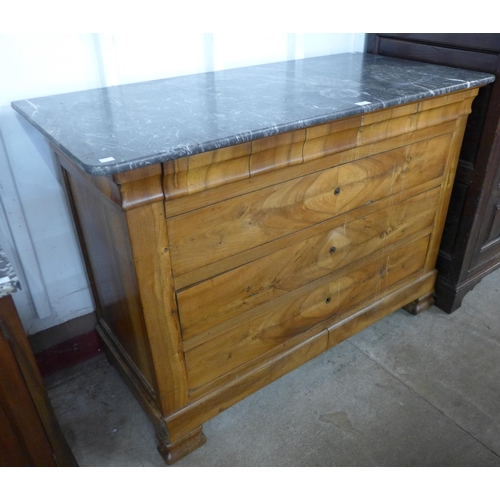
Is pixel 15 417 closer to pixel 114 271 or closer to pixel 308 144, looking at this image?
pixel 114 271

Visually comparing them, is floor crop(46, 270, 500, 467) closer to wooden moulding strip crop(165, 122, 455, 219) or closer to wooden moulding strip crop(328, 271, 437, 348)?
wooden moulding strip crop(328, 271, 437, 348)

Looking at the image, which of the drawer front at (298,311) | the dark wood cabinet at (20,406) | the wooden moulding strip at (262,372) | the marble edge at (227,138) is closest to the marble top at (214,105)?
the marble edge at (227,138)

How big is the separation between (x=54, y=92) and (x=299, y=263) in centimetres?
93

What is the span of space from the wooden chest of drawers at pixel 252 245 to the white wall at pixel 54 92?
0.13 metres

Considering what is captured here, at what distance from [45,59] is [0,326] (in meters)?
0.87

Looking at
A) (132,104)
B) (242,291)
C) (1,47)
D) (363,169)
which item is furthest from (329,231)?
(1,47)

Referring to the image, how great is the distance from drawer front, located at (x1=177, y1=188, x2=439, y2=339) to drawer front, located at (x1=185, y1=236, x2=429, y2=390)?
5cm

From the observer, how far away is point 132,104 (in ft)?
4.34

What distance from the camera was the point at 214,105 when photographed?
4.25 feet

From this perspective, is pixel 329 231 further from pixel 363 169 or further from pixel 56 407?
pixel 56 407

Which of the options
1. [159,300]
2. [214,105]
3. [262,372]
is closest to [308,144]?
[214,105]

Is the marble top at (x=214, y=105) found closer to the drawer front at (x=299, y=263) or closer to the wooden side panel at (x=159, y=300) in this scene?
the wooden side panel at (x=159, y=300)

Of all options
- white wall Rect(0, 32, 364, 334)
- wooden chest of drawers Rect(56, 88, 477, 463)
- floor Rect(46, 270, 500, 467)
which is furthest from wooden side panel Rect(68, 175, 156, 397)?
floor Rect(46, 270, 500, 467)

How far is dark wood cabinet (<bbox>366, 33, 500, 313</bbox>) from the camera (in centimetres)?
166
